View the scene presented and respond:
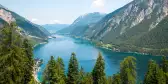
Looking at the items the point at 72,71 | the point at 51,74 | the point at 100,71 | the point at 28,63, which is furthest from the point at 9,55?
the point at 100,71

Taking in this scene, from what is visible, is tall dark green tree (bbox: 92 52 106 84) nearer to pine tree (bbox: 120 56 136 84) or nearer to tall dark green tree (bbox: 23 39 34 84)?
pine tree (bbox: 120 56 136 84)

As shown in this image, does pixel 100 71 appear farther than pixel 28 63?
Yes

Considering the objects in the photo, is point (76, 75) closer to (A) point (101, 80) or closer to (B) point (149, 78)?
(A) point (101, 80)

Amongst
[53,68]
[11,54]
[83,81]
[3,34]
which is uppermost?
[3,34]

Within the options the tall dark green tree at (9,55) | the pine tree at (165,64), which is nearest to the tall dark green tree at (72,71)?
the tall dark green tree at (9,55)

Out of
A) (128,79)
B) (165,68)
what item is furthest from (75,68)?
(165,68)

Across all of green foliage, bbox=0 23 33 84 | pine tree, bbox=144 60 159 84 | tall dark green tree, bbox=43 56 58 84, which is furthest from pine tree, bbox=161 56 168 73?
green foliage, bbox=0 23 33 84

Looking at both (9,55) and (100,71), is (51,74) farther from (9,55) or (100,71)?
(9,55)

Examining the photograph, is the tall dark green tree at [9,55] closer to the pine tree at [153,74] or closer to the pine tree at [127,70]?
the pine tree at [127,70]
